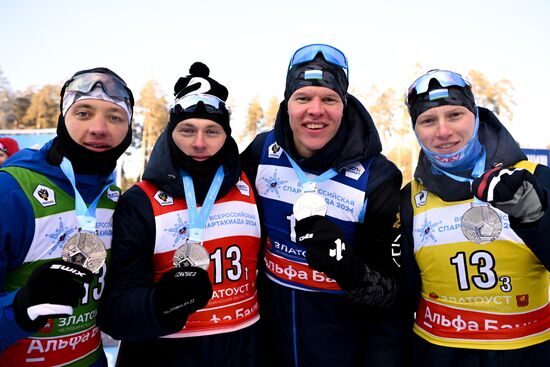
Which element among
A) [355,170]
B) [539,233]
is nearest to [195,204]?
[355,170]

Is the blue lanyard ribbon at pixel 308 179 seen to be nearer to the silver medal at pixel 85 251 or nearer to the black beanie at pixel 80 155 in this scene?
the black beanie at pixel 80 155

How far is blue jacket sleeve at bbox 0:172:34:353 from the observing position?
6.35 feet

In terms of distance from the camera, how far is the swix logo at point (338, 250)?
2248 millimetres

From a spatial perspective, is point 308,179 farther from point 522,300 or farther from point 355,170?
point 522,300

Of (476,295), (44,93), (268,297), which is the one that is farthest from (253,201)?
(44,93)

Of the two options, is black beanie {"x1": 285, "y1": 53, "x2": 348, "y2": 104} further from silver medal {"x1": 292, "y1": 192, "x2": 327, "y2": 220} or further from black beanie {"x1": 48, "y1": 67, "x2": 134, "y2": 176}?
black beanie {"x1": 48, "y1": 67, "x2": 134, "y2": 176}

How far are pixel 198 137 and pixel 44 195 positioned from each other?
3.23ft

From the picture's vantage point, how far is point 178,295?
217 cm

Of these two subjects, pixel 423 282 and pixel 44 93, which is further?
pixel 44 93

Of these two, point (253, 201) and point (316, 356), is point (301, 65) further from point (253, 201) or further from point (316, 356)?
point (316, 356)

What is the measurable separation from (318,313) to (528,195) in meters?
1.52

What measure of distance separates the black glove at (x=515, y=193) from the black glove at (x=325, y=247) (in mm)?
785

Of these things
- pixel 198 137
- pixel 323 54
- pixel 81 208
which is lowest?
pixel 81 208

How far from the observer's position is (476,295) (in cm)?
243
